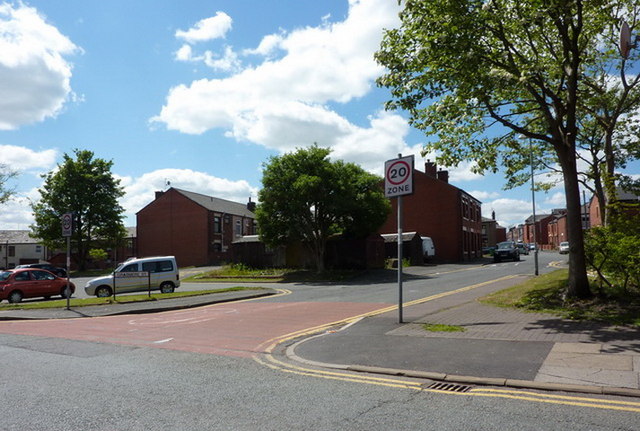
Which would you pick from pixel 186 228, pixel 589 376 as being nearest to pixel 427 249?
pixel 186 228

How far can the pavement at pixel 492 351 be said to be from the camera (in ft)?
18.5

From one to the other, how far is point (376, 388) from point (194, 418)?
2.24 metres

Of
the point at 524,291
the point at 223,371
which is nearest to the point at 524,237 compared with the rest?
the point at 524,291

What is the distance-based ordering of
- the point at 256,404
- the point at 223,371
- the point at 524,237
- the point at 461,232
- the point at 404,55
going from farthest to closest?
the point at 524,237 → the point at 461,232 → the point at 404,55 → the point at 223,371 → the point at 256,404

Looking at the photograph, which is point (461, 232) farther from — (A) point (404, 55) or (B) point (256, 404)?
(B) point (256, 404)

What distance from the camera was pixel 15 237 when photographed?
77.9 m

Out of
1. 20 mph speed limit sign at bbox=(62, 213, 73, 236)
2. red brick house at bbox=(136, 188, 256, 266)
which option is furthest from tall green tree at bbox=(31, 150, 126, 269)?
20 mph speed limit sign at bbox=(62, 213, 73, 236)

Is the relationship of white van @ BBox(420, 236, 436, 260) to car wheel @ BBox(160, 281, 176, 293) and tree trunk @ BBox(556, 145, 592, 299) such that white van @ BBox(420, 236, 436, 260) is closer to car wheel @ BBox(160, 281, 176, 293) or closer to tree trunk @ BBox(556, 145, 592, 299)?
car wheel @ BBox(160, 281, 176, 293)

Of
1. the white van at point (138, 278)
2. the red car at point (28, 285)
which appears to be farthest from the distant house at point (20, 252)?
the white van at point (138, 278)

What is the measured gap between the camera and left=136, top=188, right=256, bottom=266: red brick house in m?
56.4

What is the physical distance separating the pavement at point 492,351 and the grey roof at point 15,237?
80799 millimetres

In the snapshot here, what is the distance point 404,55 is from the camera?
12.7 meters

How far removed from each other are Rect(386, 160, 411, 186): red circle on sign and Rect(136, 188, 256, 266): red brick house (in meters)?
48.2

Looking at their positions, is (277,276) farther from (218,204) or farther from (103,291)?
(218,204)
